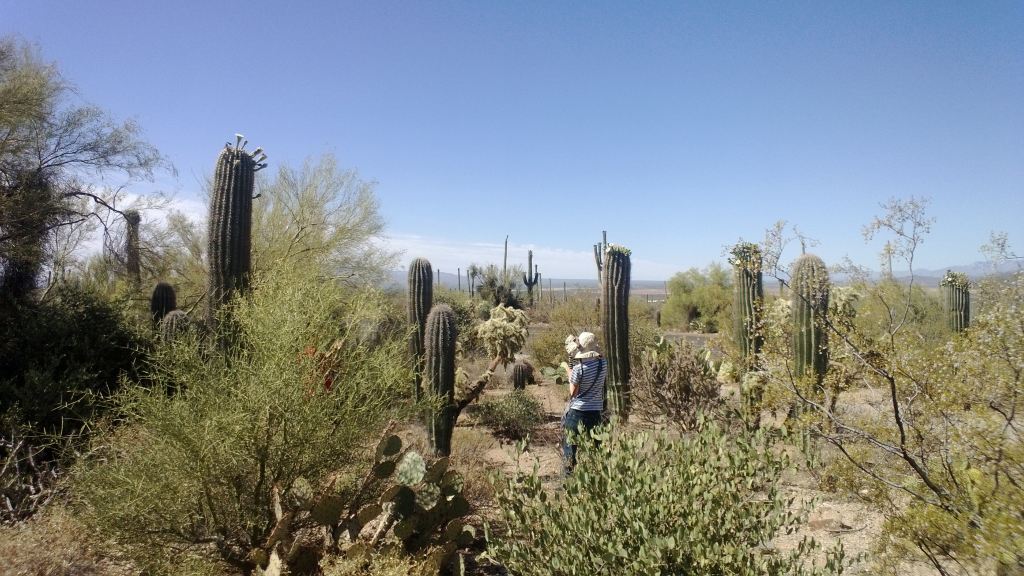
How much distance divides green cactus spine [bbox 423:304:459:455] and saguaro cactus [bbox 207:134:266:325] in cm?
233

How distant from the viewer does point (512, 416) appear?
8.22 m

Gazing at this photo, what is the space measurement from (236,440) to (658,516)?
2359mm

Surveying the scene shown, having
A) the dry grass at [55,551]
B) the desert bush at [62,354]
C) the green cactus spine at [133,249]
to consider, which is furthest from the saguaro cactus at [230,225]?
the green cactus spine at [133,249]

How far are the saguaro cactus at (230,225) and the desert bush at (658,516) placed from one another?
17.2ft

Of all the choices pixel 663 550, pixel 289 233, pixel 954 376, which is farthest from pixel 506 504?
pixel 289 233

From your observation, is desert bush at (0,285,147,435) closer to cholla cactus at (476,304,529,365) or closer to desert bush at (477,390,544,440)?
desert bush at (477,390,544,440)

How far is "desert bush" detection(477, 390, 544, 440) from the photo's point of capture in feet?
26.9

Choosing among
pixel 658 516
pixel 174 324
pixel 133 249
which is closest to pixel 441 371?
pixel 174 324

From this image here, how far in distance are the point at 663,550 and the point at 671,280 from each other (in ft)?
86.9

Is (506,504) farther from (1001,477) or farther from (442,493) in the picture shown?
(1001,477)

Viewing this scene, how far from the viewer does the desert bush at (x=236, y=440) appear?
10.00 ft

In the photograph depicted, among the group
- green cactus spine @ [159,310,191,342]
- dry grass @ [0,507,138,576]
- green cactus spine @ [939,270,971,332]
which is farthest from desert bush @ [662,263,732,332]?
dry grass @ [0,507,138,576]

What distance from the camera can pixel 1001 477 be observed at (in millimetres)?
2193

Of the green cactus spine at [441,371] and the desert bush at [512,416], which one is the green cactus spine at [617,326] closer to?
the desert bush at [512,416]
